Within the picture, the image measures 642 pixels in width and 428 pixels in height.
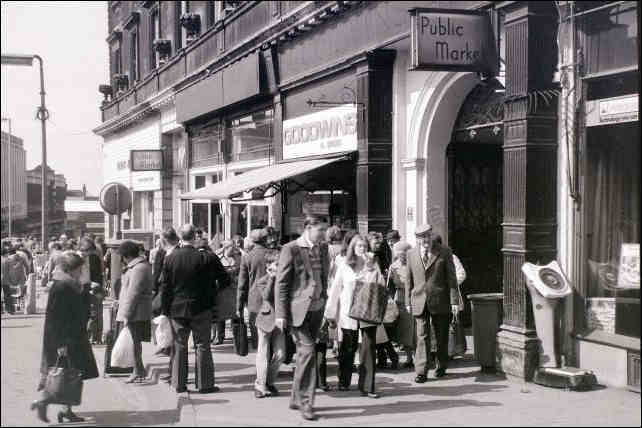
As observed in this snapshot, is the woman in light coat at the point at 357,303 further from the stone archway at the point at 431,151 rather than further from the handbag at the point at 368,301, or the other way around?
the stone archway at the point at 431,151

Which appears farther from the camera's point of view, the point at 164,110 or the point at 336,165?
the point at 164,110

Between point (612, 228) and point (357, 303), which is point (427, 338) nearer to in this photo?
point (357, 303)

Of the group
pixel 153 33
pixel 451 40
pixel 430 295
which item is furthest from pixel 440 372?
pixel 153 33

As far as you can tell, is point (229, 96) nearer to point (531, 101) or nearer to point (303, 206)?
point (303, 206)

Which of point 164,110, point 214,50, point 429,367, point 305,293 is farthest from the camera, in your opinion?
point 164,110

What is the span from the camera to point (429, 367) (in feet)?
28.4

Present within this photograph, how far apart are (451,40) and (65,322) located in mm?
5347

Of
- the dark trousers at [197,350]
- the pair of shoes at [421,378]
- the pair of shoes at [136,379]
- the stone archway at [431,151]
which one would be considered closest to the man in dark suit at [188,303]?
the dark trousers at [197,350]

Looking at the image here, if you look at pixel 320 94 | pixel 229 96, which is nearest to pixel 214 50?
pixel 229 96

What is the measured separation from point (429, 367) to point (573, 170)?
265 cm

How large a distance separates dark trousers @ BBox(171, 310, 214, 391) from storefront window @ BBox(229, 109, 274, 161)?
29.9 feet

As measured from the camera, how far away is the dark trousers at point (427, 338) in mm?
8180

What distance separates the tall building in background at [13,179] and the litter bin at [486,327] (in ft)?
16.3

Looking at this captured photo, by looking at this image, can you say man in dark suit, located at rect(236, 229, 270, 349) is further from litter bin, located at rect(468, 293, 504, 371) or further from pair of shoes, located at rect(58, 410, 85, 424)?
litter bin, located at rect(468, 293, 504, 371)
